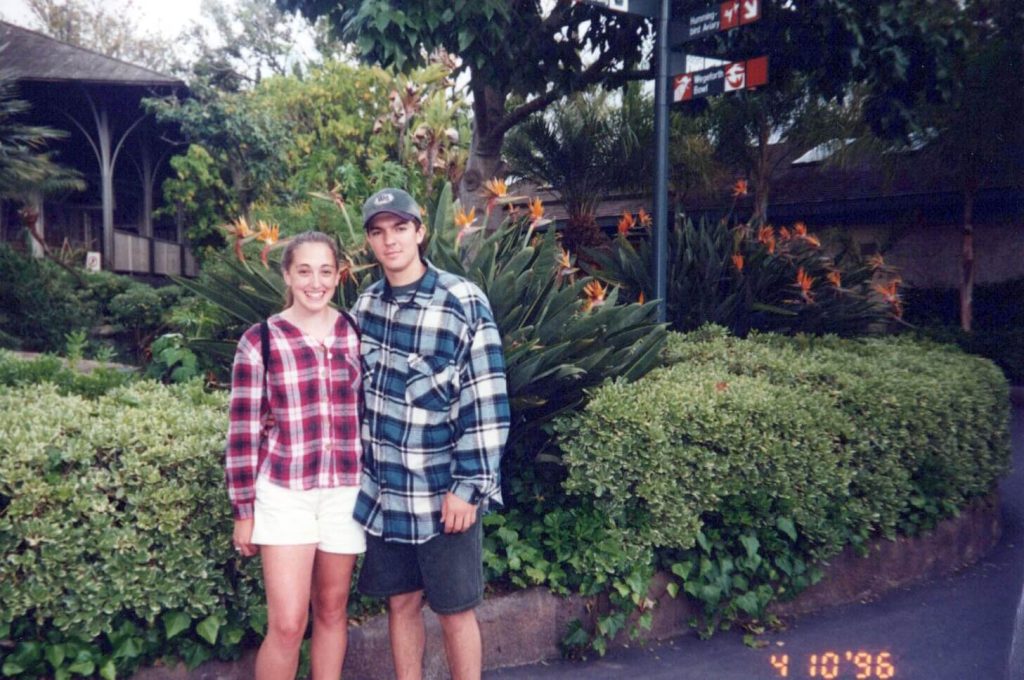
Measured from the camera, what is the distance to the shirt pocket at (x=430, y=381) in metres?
3.08

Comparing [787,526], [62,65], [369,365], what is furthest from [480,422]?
[62,65]

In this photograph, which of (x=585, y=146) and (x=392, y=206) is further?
(x=585, y=146)

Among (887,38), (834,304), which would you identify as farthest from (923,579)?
(887,38)

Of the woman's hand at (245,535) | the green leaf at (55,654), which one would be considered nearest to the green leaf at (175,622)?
the green leaf at (55,654)

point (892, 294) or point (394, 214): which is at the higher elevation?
point (394, 214)

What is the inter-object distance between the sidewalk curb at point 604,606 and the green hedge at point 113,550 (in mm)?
192

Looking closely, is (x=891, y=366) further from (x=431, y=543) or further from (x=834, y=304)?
(x=431, y=543)

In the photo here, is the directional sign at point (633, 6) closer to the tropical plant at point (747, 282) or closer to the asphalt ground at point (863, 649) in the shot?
the tropical plant at point (747, 282)

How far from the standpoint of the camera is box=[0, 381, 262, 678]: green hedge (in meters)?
3.17

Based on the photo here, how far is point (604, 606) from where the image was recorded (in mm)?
4250

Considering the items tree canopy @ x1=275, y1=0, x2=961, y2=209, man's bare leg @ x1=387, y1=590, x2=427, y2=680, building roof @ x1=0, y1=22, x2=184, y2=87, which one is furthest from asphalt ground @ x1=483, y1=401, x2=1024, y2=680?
building roof @ x1=0, y1=22, x2=184, y2=87

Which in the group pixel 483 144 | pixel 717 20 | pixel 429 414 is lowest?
pixel 429 414

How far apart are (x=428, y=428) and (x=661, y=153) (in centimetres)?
348

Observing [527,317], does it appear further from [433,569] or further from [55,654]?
[55,654]
